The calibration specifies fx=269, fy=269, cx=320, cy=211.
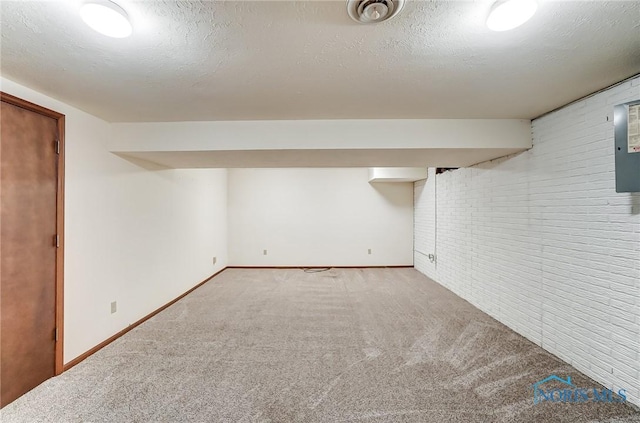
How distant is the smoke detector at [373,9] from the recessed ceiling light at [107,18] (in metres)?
1.02

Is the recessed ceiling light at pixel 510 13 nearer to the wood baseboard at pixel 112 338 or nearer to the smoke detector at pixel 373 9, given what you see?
the smoke detector at pixel 373 9

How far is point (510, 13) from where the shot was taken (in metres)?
1.20

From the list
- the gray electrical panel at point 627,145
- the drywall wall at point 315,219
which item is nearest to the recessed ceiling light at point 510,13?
the gray electrical panel at point 627,145

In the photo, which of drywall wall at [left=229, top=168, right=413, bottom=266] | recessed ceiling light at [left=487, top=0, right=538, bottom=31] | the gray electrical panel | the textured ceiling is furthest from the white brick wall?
drywall wall at [left=229, top=168, right=413, bottom=266]

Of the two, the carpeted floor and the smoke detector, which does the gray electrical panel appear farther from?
the smoke detector

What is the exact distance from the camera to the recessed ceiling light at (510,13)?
45.4 inches

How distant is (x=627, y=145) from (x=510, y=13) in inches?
52.9

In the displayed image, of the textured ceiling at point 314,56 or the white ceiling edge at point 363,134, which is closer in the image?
the textured ceiling at point 314,56

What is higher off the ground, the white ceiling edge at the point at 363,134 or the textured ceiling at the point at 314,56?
the textured ceiling at the point at 314,56

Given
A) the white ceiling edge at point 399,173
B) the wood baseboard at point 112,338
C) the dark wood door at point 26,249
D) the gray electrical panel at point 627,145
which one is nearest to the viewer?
the gray electrical panel at point 627,145

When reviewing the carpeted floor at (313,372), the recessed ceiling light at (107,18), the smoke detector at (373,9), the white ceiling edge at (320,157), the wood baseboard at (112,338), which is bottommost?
the carpeted floor at (313,372)

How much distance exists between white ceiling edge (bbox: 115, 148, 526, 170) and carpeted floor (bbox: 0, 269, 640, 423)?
191 cm

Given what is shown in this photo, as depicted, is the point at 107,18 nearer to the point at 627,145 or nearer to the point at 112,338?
the point at 112,338

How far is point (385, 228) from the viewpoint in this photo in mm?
6238
